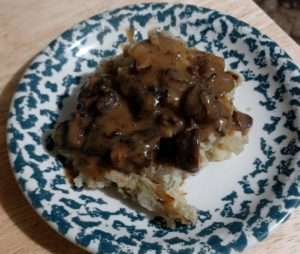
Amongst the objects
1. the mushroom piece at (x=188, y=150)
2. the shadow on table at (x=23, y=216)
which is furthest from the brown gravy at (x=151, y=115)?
the shadow on table at (x=23, y=216)

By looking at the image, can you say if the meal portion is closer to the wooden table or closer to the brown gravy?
the brown gravy

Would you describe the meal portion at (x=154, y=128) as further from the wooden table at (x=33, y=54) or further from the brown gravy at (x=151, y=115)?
the wooden table at (x=33, y=54)

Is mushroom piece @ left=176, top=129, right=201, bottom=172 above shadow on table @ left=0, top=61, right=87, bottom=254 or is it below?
above

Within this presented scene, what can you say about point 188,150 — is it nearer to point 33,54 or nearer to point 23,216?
point 23,216

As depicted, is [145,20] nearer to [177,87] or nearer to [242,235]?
[177,87]

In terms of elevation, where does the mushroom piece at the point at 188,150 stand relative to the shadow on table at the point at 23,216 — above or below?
above

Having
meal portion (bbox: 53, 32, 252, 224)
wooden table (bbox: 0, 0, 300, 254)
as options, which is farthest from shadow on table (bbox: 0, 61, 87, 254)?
meal portion (bbox: 53, 32, 252, 224)
